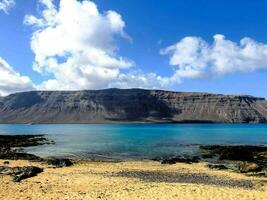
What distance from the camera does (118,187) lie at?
90.8 ft

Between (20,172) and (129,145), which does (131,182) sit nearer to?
(20,172)

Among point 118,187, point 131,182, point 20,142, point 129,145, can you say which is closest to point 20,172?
point 131,182

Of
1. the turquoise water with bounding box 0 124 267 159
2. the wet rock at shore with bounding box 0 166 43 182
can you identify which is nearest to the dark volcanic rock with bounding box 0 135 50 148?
the turquoise water with bounding box 0 124 267 159

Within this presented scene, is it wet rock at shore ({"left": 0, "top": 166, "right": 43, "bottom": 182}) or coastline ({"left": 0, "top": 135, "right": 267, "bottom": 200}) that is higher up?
wet rock at shore ({"left": 0, "top": 166, "right": 43, "bottom": 182})

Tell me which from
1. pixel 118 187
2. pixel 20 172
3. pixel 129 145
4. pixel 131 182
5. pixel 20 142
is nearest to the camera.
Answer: pixel 118 187

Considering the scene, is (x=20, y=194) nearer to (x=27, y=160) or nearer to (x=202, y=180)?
(x=202, y=180)

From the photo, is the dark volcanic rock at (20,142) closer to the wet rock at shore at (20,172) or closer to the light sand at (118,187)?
the wet rock at shore at (20,172)

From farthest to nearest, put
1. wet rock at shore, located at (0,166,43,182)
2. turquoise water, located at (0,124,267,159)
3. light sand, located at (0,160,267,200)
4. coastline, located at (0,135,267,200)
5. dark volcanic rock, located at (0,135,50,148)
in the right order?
dark volcanic rock, located at (0,135,50,148)
turquoise water, located at (0,124,267,159)
wet rock at shore, located at (0,166,43,182)
coastline, located at (0,135,267,200)
light sand, located at (0,160,267,200)

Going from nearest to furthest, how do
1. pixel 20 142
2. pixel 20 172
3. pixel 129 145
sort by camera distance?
pixel 20 172 < pixel 129 145 < pixel 20 142

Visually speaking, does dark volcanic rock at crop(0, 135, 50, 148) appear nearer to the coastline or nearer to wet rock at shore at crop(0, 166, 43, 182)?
the coastline

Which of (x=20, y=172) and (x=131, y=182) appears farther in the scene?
(x=20, y=172)

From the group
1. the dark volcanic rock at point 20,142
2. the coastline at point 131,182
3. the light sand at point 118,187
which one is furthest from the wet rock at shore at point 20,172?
the dark volcanic rock at point 20,142

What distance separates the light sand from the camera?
24609mm

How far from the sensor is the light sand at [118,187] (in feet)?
80.7
